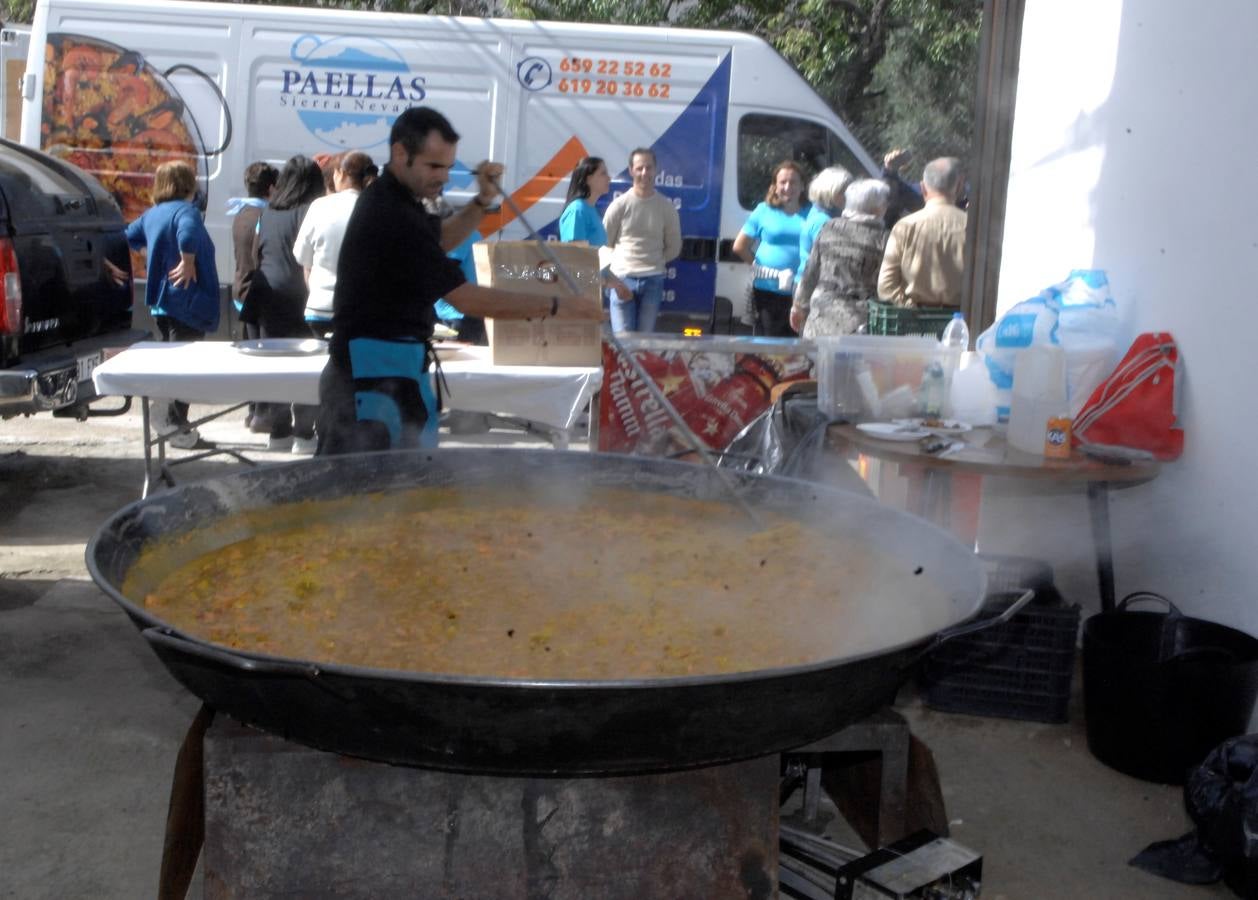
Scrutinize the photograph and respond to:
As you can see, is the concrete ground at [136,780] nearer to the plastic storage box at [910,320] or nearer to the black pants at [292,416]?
the plastic storage box at [910,320]

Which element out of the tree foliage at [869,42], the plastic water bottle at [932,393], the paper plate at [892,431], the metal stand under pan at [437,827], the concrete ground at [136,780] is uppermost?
the tree foliage at [869,42]

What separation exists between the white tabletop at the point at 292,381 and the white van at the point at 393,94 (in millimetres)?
4006

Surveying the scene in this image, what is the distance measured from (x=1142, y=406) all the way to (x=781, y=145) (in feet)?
20.4

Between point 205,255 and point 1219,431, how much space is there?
6.14 metres

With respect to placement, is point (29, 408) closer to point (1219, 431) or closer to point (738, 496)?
point (738, 496)

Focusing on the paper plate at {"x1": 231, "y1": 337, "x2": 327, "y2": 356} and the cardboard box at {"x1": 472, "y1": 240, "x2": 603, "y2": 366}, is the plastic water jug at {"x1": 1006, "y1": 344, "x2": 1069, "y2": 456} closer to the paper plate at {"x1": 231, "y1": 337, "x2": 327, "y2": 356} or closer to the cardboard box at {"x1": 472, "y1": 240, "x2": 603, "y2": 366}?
the cardboard box at {"x1": 472, "y1": 240, "x2": 603, "y2": 366}

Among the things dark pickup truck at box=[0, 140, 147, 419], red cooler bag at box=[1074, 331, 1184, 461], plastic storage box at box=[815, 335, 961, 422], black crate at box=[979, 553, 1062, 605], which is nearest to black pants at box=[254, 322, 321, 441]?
dark pickup truck at box=[0, 140, 147, 419]

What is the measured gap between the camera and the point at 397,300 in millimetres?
4031

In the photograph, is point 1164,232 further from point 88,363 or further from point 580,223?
point 88,363

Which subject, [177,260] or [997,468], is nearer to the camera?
[997,468]

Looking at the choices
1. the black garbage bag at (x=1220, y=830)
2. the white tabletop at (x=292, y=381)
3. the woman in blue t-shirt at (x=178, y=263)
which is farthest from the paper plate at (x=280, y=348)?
the black garbage bag at (x=1220, y=830)

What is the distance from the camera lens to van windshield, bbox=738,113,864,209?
388 inches

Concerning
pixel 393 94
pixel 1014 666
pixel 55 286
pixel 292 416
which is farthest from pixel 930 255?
pixel 393 94

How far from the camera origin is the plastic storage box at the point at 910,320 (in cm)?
642
